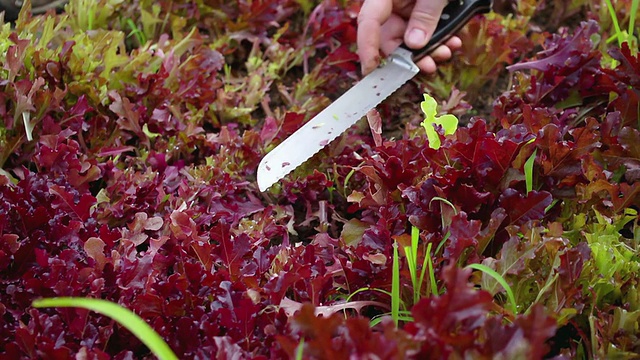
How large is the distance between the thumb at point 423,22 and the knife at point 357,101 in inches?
1.2

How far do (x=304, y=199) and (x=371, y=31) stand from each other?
0.68m

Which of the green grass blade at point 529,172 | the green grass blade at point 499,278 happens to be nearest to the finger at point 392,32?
the green grass blade at point 529,172

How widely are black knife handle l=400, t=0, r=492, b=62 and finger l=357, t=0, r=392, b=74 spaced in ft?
0.33

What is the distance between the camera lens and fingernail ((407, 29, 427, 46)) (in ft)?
7.30

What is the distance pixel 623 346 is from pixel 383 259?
527 millimetres

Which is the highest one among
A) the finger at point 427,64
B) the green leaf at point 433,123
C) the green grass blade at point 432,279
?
the green leaf at point 433,123

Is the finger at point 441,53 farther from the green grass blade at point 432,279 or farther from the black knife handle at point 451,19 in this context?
the green grass blade at point 432,279

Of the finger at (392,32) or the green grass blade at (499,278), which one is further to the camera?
the finger at (392,32)

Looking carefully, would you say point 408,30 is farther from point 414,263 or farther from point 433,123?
point 414,263

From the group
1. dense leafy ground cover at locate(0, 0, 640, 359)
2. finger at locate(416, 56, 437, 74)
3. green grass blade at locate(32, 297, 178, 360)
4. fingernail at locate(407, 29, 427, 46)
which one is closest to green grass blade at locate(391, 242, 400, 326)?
dense leafy ground cover at locate(0, 0, 640, 359)

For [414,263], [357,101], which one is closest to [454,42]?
[357,101]

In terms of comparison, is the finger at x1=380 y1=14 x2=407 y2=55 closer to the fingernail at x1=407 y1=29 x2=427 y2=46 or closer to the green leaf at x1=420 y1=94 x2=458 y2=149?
the fingernail at x1=407 y1=29 x2=427 y2=46

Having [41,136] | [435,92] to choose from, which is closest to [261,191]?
[41,136]

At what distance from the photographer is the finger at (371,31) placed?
2.28 metres
